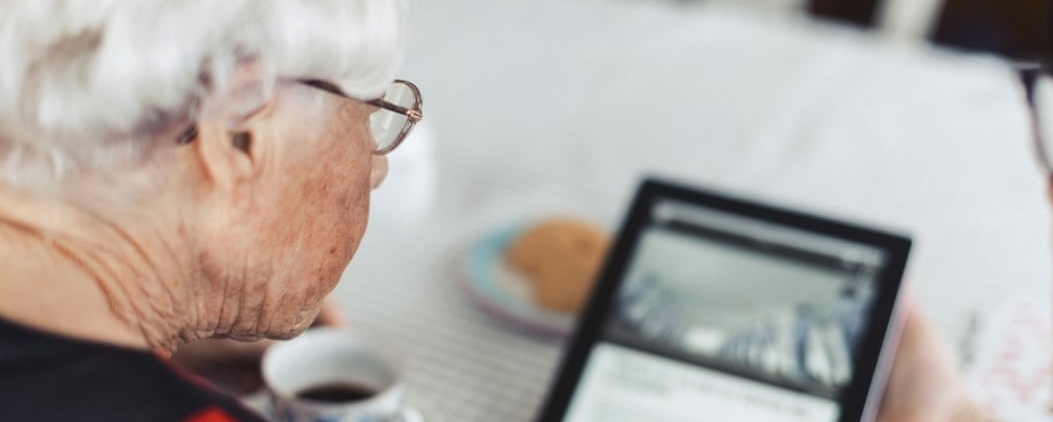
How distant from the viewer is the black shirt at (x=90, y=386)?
403 mm

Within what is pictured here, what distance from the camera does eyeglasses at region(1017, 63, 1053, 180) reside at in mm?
656

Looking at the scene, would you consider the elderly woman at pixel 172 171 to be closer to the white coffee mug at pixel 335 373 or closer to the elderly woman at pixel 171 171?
the elderly woman at pixel 171 171

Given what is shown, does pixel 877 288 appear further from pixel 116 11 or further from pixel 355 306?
pixel 116 11

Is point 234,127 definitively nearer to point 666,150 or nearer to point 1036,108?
point 1036,108

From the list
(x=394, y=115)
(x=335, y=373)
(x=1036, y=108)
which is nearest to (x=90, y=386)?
(x=394, y=115)

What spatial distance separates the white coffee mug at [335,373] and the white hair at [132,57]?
31 centimetres

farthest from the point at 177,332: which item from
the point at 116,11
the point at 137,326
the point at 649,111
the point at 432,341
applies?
the point at 649,111

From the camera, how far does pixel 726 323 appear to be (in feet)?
2.35

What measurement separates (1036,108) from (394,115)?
1.39 ft

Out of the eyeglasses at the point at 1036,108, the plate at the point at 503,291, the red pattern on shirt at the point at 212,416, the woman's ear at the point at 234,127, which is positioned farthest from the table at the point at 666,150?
the woman's ear at the point at 234,127

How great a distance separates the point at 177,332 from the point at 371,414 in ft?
0.73

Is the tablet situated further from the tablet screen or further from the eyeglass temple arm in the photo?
the eyeglass temple arm

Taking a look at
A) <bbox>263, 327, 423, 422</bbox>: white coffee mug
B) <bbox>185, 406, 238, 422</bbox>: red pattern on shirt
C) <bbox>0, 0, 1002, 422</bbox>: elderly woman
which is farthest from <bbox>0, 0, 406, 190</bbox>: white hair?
<bbox>263, 327, 423, 422</bbox>: white coffee mug

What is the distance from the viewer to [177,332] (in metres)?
0.42
